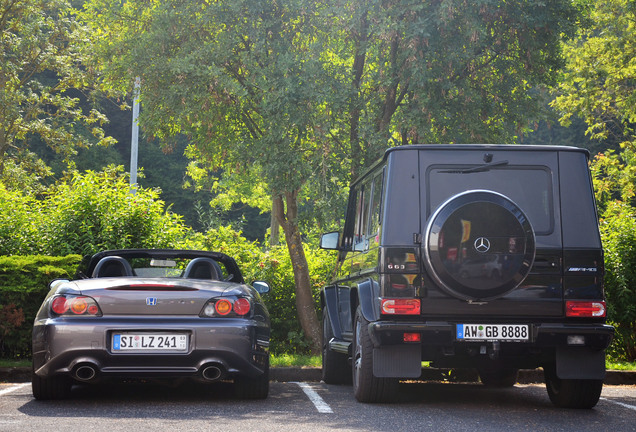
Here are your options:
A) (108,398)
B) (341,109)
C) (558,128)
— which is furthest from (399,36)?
(558,128)

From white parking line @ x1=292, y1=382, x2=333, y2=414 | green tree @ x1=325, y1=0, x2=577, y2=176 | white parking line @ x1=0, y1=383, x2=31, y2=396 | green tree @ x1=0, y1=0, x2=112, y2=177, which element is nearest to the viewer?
white parking line @ x1=292, y1=382, x2=333, y2=414

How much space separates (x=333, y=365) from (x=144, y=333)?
3.21 m

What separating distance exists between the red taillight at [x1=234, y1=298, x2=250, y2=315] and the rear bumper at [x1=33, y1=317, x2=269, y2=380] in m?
0.13

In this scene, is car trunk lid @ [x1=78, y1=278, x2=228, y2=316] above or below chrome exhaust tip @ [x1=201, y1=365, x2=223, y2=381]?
above

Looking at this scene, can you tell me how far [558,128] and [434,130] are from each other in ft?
109

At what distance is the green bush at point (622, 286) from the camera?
12297 millimetres

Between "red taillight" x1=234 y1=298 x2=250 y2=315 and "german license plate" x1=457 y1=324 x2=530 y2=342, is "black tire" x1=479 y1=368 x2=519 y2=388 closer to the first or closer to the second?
"german license plate" x1=457 y1=324 x2=530 y2=342

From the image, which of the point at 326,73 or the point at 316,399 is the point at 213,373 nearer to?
the point at 316,399

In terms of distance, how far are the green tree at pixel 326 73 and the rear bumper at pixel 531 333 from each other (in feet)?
17.6

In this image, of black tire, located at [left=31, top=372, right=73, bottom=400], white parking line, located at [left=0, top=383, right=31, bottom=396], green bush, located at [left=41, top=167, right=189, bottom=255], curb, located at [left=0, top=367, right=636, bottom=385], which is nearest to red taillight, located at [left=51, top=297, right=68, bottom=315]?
black tire, located at [left=31, top=372, right=73, bottom=400]

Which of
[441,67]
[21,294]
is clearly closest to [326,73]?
[441,67]

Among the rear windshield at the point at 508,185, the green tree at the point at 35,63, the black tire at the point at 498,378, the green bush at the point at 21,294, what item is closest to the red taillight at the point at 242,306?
the rear windshield at the point at 508,185

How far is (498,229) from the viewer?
23.2ft

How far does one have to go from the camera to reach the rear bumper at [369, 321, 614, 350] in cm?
724
